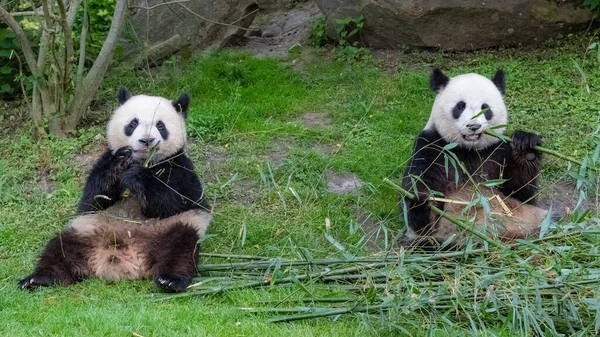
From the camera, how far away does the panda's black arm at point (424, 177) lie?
616cm

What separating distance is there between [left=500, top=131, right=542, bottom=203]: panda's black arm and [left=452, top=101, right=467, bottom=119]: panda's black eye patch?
0.46 metres

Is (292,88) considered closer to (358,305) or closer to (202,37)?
(202,37)

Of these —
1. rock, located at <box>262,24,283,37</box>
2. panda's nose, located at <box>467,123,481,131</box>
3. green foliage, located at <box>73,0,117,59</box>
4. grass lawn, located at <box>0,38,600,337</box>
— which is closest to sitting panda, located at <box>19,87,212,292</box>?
grass lawn, located at <box>0,38,600,337</box>

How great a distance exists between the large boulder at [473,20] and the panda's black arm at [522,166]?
334 centimetres

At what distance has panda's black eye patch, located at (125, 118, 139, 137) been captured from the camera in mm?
6348

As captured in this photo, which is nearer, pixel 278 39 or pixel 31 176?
pixel 31 176

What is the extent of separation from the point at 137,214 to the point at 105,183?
357 mm

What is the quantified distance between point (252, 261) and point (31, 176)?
9.96 ft

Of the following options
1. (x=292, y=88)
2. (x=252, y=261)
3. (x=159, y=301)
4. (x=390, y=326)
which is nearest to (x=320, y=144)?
(x=292, y=88)

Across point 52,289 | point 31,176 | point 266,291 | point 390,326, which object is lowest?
point 31,176

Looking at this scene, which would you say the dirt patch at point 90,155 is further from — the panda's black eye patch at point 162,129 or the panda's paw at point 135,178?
the panda's paw at point 135,178

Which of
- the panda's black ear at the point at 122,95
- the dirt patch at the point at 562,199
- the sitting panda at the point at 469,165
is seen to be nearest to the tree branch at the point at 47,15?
the panda's black ear at the point at 122,95

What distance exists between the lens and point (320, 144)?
809 centimetres

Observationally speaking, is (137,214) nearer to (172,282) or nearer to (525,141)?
(172,282)
